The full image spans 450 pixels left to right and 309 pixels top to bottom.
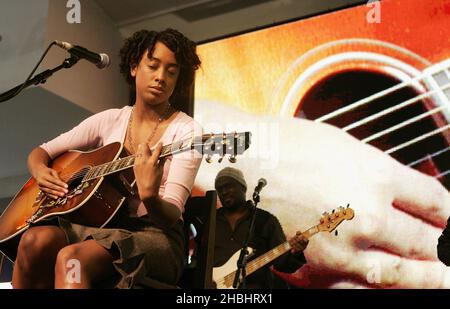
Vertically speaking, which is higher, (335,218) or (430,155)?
(430,155)

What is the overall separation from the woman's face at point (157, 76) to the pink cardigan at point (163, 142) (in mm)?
83

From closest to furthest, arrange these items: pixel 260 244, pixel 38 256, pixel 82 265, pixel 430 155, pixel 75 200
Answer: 1. pixel 82 265
2. pixel 38 256
3. pixel 75 200
4. pixel 430 155
5. pixel 260 244

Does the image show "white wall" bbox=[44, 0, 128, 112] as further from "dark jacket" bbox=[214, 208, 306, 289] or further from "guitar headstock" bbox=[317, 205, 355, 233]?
"guitar headstock" bbox=[317, 205, 355, 233]

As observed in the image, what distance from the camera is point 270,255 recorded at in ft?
8.25

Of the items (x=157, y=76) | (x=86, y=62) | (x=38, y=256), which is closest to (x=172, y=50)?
(x=157, y=76)

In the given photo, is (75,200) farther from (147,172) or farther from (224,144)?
(224,144)

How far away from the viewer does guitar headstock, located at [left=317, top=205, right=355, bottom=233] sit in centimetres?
240

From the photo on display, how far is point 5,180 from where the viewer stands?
12.3 feet

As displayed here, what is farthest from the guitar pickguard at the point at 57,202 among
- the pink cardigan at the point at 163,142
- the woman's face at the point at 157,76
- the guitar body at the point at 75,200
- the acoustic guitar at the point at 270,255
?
the acoustic guitar at the point at 270,255

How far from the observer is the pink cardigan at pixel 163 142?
140 centimetres

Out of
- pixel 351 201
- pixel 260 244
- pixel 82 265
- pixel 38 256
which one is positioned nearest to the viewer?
pixel 82 265

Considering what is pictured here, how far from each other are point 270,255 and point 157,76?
127cm

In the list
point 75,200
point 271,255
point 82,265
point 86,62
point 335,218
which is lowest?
point 82,265
